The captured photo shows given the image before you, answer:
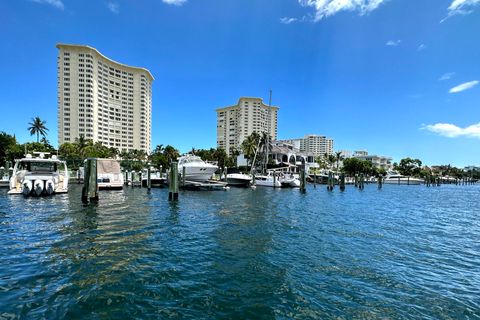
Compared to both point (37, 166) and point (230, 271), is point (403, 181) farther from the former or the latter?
point (230, 271)

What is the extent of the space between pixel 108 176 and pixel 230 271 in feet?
110

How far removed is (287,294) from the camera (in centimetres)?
732

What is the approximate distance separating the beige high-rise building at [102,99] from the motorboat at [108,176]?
11549 centimetres

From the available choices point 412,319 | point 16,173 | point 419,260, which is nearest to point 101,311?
point 412,319

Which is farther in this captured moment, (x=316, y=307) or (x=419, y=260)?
(x=419, y=260)

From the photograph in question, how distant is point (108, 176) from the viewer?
37.6 metres

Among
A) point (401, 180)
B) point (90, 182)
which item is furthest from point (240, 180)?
point (401, 180)

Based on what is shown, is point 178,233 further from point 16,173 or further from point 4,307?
point 16,173

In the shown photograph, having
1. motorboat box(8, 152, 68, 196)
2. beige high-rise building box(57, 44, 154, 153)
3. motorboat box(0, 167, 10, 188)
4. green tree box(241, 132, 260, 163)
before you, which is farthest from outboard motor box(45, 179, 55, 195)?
beige high-rise building box(57, 44, 154, 153)

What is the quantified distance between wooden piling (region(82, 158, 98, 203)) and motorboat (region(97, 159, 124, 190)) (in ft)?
44.7

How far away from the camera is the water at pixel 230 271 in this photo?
6516 millimetres

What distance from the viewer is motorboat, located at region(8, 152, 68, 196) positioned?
26969mm

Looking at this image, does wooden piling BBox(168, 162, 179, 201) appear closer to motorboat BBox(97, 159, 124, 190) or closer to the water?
the water

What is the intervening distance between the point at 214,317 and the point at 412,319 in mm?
4485
